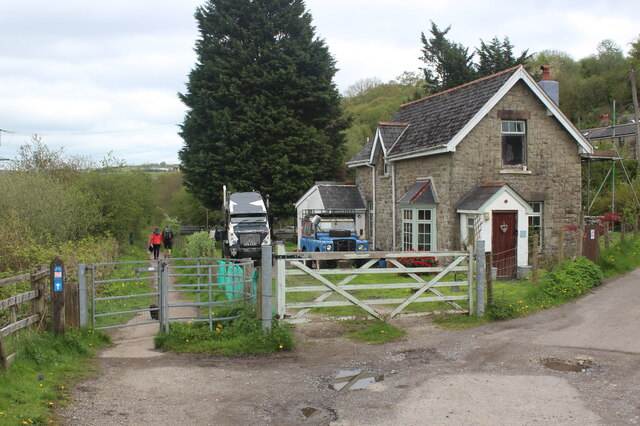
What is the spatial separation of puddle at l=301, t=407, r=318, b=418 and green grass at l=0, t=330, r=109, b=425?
2895mm

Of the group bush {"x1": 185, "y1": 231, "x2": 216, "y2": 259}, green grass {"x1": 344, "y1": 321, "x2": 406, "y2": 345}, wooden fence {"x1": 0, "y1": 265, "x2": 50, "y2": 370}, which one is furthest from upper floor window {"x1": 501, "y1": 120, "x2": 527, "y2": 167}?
wooden fence {"x1": 0, "y1": 265, "x2": 50, "y2": 370}

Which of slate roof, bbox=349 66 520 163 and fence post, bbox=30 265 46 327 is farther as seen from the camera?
slate roof, bbox=349 66 520 163

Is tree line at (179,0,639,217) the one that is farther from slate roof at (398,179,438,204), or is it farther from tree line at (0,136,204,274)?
slate roof at (398,179,438,204)

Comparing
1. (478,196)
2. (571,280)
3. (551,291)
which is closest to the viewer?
(551,291)

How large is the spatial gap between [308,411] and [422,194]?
596 inches

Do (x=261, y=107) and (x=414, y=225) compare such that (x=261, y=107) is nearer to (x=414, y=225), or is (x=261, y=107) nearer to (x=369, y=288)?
(x=414, y=225)

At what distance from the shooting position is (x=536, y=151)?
69.0 ft

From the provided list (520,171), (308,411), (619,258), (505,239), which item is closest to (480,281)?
(308,411)

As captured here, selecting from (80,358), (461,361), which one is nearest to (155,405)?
(80,358)

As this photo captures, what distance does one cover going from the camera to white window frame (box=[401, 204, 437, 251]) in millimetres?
21147

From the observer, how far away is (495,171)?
20531 millimetres

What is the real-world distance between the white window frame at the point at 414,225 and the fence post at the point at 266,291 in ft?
39.5

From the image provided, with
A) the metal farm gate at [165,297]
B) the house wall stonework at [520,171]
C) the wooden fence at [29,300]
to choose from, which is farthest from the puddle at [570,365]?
the house wall stonework at [520,171]

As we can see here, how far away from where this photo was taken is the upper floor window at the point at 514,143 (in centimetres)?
2072
